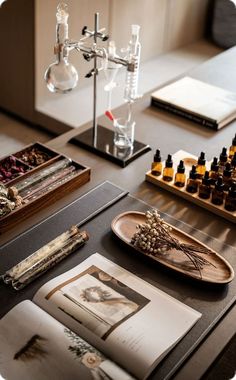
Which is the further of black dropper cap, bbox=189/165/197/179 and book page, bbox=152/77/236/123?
book page, bbox=152/77/236/123

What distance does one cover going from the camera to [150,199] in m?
1.61

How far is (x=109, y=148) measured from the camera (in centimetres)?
180

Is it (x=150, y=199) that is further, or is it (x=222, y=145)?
(x=222, y=145)

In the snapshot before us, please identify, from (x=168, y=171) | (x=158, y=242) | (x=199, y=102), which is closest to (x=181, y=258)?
(x=158, y=242)

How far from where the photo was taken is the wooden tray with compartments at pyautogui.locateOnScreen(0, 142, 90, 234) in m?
1.46

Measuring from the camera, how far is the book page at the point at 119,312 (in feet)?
3.67

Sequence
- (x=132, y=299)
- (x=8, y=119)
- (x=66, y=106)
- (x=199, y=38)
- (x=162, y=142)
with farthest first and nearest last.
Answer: (x=199, y=38) → (x=8, y=119) → (x=66, y=106) → (x=162, y=142) → (x=132, y=299)

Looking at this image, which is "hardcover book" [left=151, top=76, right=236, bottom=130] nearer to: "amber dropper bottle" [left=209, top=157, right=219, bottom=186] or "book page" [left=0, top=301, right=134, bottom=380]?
"amber dropper bottle" [left=209, top=157, right=219, bottom=186]

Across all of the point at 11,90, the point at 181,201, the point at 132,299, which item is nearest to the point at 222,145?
the point at 181,201

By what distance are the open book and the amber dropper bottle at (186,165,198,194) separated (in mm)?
389

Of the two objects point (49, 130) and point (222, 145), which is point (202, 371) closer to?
point (222, 145)

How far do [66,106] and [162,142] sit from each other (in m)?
1.21

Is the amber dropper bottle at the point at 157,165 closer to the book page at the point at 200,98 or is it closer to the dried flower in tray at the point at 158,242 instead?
the dried flower in tray at the point at 158,242

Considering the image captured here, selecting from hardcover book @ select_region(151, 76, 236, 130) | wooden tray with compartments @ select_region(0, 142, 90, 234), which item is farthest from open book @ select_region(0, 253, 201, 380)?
hardcover book @ select_region(151, 76, 236, 130)
